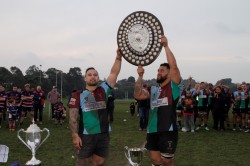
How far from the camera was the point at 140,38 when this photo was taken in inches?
214

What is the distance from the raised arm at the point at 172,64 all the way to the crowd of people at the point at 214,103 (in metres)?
8.87

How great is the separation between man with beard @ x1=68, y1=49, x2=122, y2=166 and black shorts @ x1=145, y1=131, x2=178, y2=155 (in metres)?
0.85

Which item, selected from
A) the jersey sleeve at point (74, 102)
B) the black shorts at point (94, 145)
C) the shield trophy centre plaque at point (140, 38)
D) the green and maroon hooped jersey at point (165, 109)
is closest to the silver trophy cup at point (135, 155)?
the green and maroon hooped jersey at point (165, 109)

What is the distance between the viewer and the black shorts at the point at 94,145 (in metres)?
5.16

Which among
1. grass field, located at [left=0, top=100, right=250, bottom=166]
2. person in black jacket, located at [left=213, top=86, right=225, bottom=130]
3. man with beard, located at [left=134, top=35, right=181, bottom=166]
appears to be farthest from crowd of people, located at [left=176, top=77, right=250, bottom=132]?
man with beard, located at [left=134, top=35, right=181, bottom=166]

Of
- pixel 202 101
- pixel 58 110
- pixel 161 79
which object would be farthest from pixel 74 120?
pixel 58 110

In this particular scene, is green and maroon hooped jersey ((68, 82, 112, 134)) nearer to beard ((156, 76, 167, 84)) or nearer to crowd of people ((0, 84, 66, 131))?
beard ((156, 76, 167, 84))

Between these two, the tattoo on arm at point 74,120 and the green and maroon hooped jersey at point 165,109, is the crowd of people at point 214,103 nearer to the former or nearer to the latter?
the green and maroon hooped jersey at point 165,109

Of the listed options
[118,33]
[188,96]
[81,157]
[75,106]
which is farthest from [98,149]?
[188,96]

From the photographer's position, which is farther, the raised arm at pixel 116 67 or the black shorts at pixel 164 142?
the raised arm at pixel 116 67

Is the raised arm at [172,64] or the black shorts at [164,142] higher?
the raised arm at [172,64]

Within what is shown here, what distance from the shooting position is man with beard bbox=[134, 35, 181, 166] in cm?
547

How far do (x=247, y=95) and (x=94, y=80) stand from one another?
10984mm

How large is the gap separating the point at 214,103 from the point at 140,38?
1069cm
